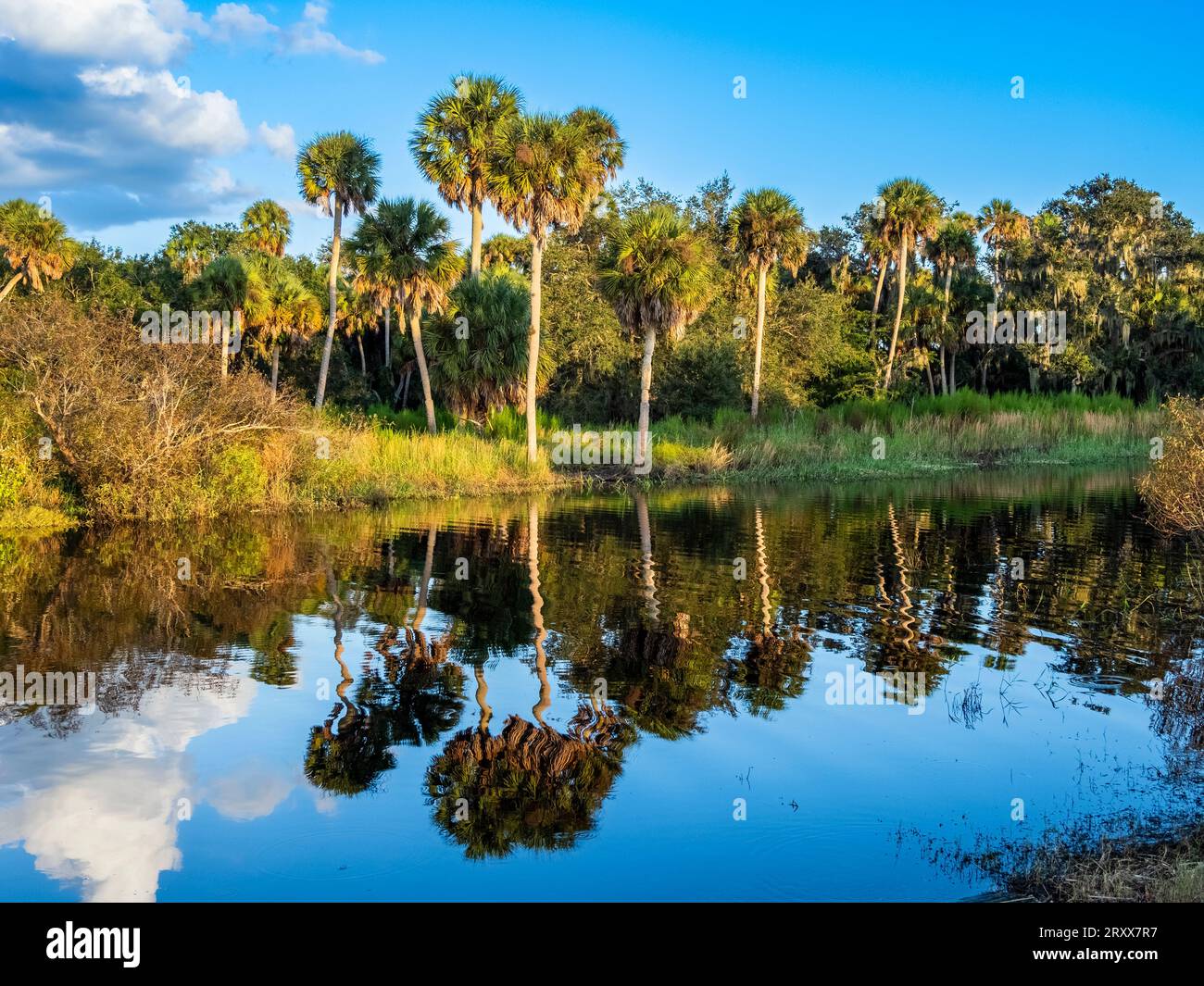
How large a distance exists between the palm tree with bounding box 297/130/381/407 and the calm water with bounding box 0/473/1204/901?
27.8 metres

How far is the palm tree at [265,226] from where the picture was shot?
61.2 metres

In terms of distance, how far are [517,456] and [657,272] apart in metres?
8.65

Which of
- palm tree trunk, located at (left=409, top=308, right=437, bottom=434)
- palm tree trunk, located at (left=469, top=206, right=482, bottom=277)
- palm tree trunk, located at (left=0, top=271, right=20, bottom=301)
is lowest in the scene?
palm tree trunk, located at (left=409, top=308, right=437, bottom=434)

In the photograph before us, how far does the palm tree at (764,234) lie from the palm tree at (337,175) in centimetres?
1712

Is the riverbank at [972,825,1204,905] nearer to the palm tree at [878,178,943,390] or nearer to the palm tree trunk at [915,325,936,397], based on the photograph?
the palm tree at [878,178,943,390]

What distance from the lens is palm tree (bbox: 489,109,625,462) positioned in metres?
36.0

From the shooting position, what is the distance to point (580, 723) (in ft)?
31.8

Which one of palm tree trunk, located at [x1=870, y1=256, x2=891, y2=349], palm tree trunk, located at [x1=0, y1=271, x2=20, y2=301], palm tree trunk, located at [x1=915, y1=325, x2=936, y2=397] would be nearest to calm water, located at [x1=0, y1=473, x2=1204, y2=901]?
palm tree trunk, located at [x1=0, y1=271, x2=20, y2=301]

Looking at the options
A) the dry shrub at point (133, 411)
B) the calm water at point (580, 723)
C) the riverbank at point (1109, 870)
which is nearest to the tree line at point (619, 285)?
the dry shrub at point (133, 411)

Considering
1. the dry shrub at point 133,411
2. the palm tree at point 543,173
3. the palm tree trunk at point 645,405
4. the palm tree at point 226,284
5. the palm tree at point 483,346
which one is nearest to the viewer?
the dry shrub at point 133,411

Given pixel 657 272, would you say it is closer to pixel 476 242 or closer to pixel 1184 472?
pixel 476 242

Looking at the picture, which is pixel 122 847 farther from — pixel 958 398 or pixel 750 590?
pixel 958 398

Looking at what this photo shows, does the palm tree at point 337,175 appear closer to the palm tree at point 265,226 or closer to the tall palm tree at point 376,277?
the tall palm tree at point 376,277
